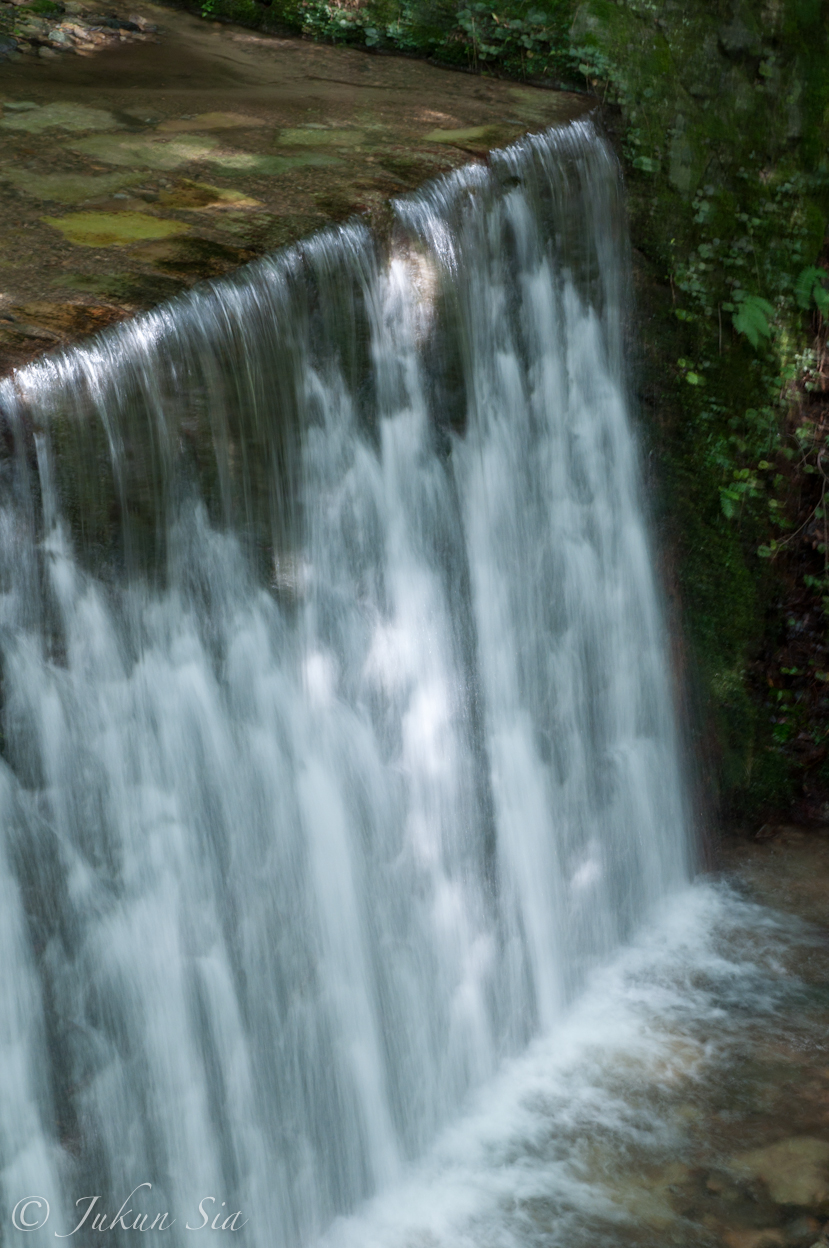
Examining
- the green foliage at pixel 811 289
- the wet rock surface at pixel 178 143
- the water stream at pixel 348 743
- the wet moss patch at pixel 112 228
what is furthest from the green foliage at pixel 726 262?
the wet moss patch at pixel 112 228

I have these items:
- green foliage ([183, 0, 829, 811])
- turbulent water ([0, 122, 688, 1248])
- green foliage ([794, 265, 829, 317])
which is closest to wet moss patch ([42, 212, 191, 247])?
turbulent water ([0, 122, 688, 1248])

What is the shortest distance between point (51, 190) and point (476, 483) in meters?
1.77

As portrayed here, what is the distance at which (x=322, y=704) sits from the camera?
149 inches

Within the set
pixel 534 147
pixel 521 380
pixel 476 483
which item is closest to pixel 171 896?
pixel 476 483

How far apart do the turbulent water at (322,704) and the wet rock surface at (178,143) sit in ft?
0.70

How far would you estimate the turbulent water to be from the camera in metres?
3.07

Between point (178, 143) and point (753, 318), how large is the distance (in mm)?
2472

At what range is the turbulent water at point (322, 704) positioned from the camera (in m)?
3.07

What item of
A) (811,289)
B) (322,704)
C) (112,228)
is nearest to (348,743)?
(322,704)

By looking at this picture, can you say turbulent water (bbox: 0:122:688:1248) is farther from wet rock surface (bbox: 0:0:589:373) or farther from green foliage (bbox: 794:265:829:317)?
green foliage (bbox: 794:265:829:317)

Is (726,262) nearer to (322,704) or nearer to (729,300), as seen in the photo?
(729,300)

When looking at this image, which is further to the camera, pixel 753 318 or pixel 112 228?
pixel 753 318

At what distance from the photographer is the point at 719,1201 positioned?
3764 millimetres

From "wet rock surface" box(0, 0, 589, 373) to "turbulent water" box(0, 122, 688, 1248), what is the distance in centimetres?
21
